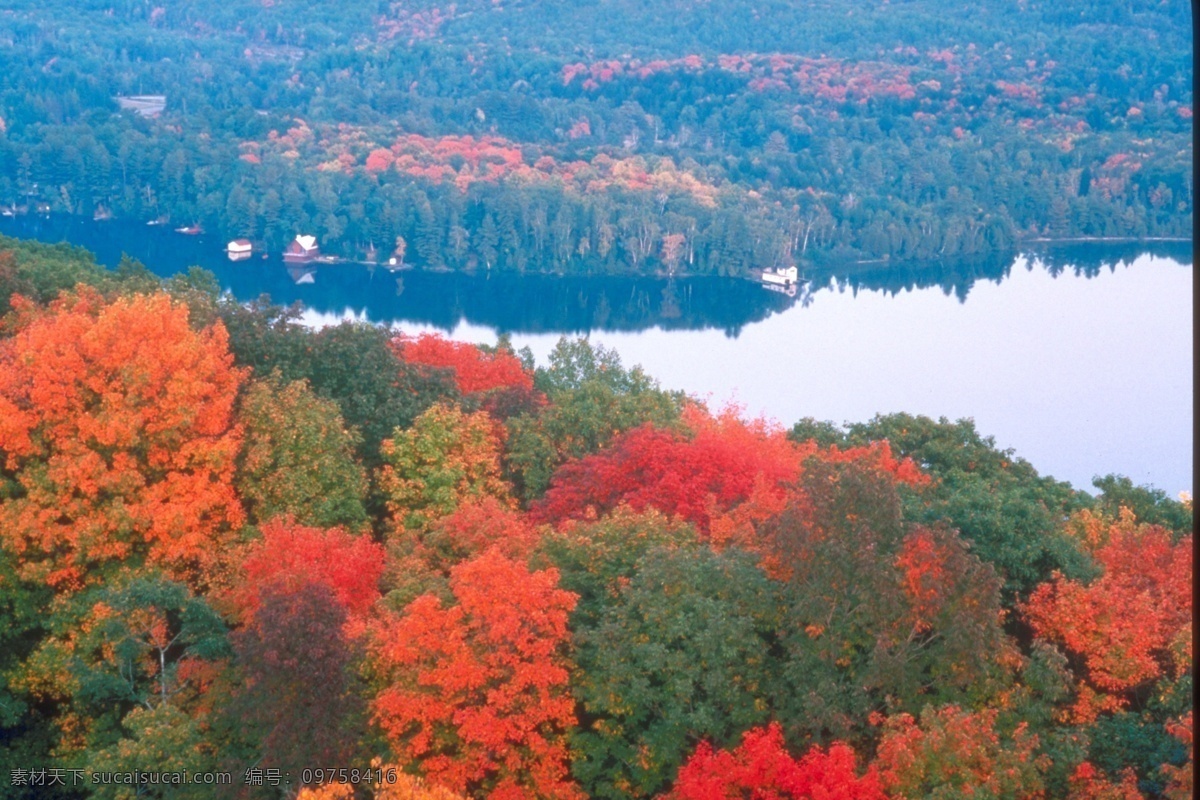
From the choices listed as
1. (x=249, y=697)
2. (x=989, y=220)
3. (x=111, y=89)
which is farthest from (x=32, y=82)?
(x=249, y=697)

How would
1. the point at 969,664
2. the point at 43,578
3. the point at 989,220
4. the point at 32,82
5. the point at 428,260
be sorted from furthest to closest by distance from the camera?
the point at 32,82 → the point at 989,220 → the point at 428,260 → the point at 43,578 → the point at 969,664

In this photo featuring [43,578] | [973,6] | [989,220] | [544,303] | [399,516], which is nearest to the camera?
[43,578]

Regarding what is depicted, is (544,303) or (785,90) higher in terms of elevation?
(785,90)

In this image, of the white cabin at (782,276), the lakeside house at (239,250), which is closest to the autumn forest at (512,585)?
the lakeside house at (239,250)

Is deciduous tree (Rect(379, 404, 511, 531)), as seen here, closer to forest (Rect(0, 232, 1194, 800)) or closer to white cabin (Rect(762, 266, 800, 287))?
forest (Rect(0, 232, 1194, 800))

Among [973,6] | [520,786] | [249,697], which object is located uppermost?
[973,6]

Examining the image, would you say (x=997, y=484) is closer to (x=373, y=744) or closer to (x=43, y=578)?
(x=373, y=744)

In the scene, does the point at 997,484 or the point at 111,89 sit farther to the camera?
the point at 111,89
